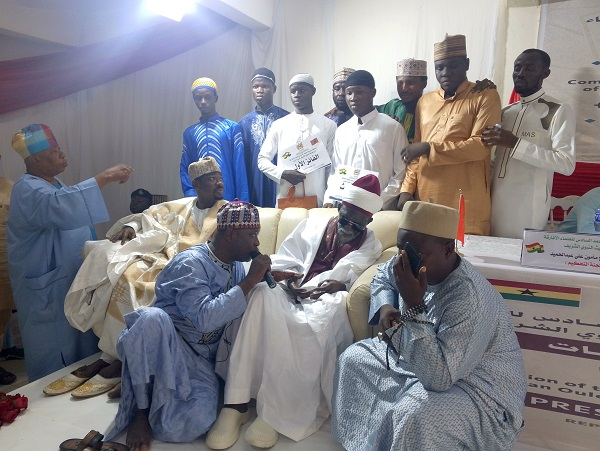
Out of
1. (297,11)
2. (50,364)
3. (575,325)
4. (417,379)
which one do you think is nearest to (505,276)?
(575,325)

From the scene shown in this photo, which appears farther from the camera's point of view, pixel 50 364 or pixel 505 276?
pixel 50 364

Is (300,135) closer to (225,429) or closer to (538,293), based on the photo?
(538,293)

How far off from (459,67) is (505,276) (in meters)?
1.71

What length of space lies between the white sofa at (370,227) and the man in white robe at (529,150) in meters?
0.76

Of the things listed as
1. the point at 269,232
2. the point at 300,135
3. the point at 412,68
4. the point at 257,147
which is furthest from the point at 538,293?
the point at 257,147

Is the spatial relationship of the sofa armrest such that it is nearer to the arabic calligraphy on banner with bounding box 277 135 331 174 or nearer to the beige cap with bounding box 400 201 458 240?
the beige cap with bounding box 400 201 458 240

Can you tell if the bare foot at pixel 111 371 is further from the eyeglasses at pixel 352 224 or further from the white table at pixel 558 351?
the white table at pixel 558 351

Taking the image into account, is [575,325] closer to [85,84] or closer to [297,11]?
[297,11]

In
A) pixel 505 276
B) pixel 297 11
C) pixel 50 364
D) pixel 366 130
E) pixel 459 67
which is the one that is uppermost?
pixel 297 11

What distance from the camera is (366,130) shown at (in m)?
3.58

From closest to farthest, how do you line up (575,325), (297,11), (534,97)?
(575,325)
(534,97)
(297,11)

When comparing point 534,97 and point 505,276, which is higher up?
point 534,97

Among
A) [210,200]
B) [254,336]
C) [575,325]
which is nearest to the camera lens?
[575,325]

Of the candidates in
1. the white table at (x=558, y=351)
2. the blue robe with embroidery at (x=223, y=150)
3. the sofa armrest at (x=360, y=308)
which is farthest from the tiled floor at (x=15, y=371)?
the white table at (x=558, y=351)
